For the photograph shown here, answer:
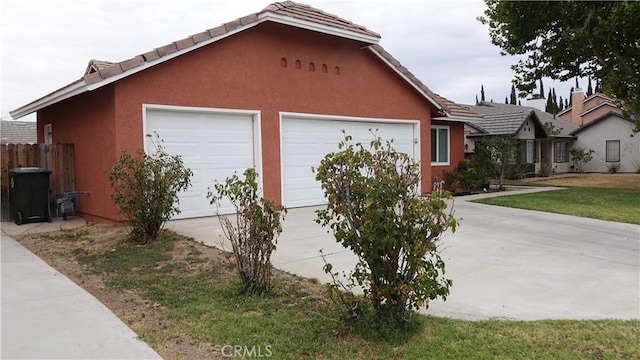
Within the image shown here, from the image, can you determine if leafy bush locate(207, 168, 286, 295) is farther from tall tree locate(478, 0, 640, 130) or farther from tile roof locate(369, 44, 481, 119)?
tall tree locate(478, 0, 640, 130)

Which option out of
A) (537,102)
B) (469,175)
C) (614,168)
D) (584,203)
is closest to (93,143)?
(469,175)

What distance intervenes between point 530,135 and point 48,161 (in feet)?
80.0

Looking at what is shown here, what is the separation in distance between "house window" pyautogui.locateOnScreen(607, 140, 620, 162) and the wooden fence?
30451 millimetres

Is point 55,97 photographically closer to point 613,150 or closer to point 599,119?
point 599,119

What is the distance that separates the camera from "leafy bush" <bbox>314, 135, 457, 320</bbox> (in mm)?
3613

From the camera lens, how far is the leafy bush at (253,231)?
495cm

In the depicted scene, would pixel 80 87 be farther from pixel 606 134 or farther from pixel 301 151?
pixel 606 134

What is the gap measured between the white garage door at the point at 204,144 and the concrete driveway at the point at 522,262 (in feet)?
2.14

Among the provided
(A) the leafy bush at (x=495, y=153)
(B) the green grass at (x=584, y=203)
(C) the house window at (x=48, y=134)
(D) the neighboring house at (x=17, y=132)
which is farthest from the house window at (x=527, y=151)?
(D) the neighboring house at (x=17, y=132)

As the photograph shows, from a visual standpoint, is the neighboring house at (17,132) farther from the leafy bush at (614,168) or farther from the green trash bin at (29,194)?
the leafy bush at (614,168)

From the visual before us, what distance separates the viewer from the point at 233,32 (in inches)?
425

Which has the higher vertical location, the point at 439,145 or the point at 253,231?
the point at 439,145

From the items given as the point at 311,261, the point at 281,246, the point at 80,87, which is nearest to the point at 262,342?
the point at 311,261

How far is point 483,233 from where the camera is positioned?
8.87 metres
